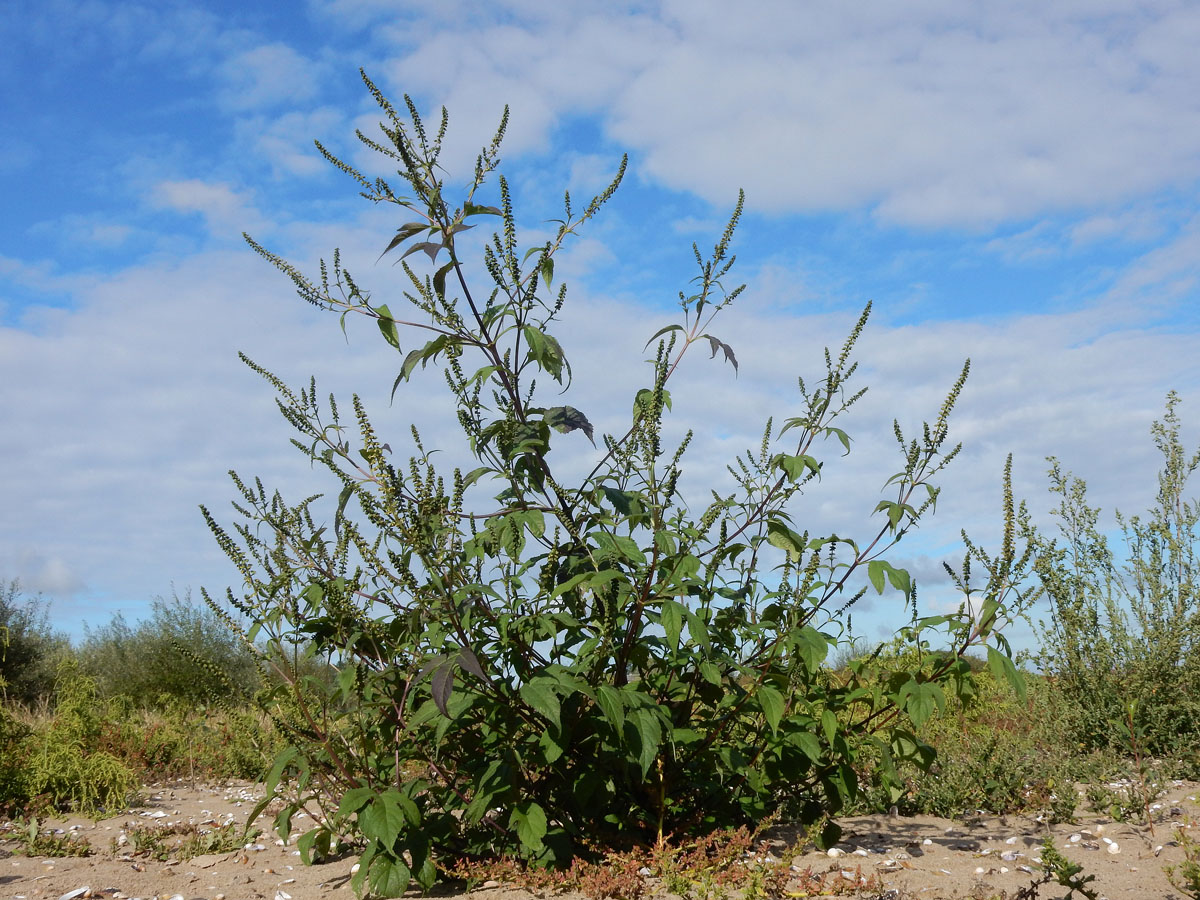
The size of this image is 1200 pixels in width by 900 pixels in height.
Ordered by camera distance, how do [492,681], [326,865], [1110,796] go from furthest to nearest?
[1110,796], [326,865], [492,681]

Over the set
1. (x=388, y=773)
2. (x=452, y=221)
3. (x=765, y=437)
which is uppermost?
(x=452, y=221)

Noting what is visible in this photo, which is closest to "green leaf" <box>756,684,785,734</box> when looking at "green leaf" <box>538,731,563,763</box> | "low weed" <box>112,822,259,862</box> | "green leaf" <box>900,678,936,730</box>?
"green leaf" <box>900,678,936,730</box>

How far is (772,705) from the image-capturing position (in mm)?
3414

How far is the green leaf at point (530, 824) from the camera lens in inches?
135

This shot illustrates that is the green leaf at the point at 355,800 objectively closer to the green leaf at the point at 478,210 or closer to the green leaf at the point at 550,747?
the green leaf at the point at 550,747

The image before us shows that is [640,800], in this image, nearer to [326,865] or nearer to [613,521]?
[613,521]

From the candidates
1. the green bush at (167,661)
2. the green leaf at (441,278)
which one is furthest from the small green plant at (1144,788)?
the green bush at (167,661)

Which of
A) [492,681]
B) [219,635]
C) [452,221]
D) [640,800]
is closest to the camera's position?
[492,681]

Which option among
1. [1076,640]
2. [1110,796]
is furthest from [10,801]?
[1076,640]

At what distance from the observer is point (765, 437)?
374 cm

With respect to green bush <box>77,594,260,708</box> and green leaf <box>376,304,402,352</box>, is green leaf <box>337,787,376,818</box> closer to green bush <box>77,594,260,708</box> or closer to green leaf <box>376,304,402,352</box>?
green leaf <box>376,304,402,352</box>

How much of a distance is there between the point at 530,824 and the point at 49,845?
12.3 feet

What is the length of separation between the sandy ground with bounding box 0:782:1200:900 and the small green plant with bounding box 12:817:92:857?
55 mm

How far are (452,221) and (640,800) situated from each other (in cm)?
249
